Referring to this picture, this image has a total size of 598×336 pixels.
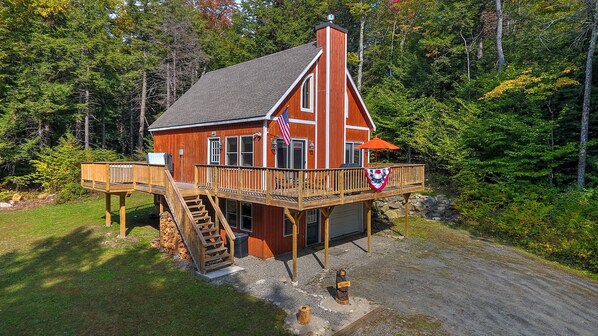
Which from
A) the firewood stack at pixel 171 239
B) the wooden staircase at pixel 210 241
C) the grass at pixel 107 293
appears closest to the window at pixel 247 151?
the wooden staircase at pixel 210 241

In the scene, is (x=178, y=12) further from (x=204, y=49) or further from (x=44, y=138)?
(x=44, y=138)

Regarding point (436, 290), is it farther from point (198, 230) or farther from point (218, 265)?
point (198, 230)

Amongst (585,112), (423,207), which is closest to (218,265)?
(423,207)

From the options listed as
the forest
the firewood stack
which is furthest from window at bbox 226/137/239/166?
the forest

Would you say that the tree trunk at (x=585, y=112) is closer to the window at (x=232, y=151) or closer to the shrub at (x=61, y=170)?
the window at (x=232, y=151)

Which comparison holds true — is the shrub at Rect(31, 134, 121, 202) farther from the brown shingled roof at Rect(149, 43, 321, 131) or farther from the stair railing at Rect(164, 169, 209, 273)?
the stair railing at Rect(164, 169, 209, 273)
